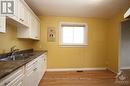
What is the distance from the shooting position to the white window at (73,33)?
548cm

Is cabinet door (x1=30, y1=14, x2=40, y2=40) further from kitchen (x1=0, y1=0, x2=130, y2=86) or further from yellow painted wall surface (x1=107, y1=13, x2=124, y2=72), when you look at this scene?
yellow painted wall surface (x1=107, y1=13, x2=124, y2=72)

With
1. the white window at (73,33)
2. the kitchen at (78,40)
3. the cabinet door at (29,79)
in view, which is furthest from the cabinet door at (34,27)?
the cabinet door at (29,79)

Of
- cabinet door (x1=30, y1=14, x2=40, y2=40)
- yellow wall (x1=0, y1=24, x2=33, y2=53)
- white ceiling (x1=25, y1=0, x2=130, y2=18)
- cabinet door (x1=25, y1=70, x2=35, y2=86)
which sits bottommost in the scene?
cabinet door (x1=25, y1=70, x2=35, y2=86)

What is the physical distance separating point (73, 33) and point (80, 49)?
765 mm

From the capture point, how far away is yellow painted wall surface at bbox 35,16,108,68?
5.35 metres

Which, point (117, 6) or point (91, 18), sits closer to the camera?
point (117, 6)

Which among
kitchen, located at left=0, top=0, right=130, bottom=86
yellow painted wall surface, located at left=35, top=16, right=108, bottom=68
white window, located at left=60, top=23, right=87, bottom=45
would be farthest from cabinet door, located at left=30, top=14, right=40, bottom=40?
white window, located at left=60, top=23, right=87, bottom=45

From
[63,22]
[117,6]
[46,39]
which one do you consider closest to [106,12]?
[117,6]

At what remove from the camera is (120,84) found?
3.59 metres

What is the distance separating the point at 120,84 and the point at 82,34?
2669mm

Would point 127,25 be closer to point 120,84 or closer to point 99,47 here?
point 99,47

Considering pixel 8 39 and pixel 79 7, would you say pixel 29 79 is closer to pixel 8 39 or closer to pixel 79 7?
pixel 8 39

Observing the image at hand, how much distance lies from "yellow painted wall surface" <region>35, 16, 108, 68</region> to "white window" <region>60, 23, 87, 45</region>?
18 centimetres

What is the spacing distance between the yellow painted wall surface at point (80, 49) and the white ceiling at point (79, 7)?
13.6 inches
